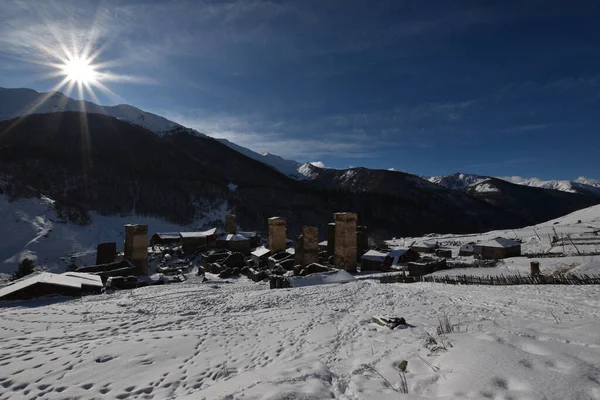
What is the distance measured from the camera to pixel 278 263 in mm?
26938

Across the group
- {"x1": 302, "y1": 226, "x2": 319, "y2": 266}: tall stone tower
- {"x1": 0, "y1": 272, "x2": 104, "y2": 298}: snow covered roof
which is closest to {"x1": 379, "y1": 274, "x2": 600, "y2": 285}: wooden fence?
{"x1": 302, "y1": 226, "x2": 319, "y2": 266}: tall stone tower

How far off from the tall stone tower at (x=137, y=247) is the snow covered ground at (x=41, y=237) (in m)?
12.0

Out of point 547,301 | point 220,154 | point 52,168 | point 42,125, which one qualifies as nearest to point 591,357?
point 547,301

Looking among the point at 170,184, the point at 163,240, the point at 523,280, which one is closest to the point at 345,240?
the point at 523,280

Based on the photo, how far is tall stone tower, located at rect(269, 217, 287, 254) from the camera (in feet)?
101

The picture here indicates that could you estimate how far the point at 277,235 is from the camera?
1227 inches

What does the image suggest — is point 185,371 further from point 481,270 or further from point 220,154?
point 220,154

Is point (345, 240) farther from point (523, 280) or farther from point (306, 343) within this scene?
point (306, 343)

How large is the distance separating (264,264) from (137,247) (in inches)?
429

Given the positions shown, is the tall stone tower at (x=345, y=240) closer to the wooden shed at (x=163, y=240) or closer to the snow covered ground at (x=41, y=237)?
the snow covered ground at (x=41, y=237)

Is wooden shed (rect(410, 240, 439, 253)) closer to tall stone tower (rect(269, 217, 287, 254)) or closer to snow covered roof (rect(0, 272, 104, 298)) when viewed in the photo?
tall stone tower (rect(269, 217, 287, 254))

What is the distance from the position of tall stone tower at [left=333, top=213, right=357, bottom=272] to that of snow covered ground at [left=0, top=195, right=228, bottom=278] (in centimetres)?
2701

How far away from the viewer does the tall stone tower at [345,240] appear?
2344 centimetres

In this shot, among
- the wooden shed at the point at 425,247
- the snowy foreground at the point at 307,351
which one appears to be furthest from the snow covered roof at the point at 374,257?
the wooden shed at the point at 425,247
